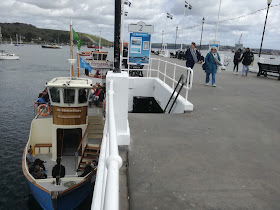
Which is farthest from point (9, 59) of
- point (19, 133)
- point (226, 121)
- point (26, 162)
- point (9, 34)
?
point (9, 34)

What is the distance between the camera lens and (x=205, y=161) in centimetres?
417

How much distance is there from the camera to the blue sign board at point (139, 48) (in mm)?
13633

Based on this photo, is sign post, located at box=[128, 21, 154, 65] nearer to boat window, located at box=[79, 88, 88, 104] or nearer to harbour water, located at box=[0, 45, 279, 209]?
boat window, located at box=[79, 88, 88, 104]

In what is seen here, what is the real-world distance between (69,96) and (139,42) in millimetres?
4912

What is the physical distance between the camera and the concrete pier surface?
3.14 metres

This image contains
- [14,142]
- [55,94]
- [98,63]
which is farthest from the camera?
[98,63]

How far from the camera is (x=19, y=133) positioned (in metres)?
20.1

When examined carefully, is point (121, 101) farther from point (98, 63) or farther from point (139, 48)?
point (98, 63)

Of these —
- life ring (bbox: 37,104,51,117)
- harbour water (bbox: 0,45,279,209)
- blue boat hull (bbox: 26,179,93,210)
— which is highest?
life ring (bbox: 37,104,51,117)

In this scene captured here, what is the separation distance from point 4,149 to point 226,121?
53.3 ft

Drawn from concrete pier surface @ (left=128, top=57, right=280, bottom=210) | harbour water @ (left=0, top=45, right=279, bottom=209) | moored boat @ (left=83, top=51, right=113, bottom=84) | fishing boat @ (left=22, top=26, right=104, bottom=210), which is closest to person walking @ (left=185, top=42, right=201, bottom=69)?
concrete pier surface @ (left=128, top=57, right=280, bottom=210)

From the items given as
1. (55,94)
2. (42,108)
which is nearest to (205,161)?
(55,94)

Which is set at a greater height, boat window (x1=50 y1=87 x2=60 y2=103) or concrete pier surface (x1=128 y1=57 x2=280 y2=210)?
concrete pier surface (x1=128 y1=57 x2=280 y2=210)

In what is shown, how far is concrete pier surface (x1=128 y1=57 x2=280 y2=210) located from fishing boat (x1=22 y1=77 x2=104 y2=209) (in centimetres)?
607
